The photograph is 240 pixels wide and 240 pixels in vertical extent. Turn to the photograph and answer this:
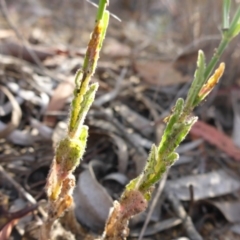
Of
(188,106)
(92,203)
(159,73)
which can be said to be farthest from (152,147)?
(159,73)

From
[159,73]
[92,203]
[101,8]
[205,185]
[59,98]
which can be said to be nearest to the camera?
[101,8]

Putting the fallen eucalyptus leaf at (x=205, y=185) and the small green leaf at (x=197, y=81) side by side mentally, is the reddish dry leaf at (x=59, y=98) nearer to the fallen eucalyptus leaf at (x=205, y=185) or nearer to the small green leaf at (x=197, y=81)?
the fallen eucalyptus leaf at (x=205, y=185)

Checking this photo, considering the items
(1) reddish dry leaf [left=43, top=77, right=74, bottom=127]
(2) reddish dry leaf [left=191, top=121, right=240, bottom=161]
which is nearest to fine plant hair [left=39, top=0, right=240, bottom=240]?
(1) reddish dry leaf [left=43, top=77, right=74, bottom=127]

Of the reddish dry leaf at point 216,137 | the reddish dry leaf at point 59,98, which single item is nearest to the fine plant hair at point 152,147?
the reddish dry leaf at point 59,98

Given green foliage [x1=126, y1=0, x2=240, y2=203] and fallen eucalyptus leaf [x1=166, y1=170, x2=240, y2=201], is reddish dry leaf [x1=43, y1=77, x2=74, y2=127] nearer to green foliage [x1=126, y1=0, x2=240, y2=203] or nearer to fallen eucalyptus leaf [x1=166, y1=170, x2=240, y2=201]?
fallen eucalyptus leaf [x1=166, y1=170, x2=240, y2=201]

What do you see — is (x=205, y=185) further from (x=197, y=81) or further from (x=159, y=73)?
(x=197, y=81)

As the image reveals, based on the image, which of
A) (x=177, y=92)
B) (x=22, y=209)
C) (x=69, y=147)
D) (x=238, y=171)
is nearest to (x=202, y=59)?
(x=69, y=147)
